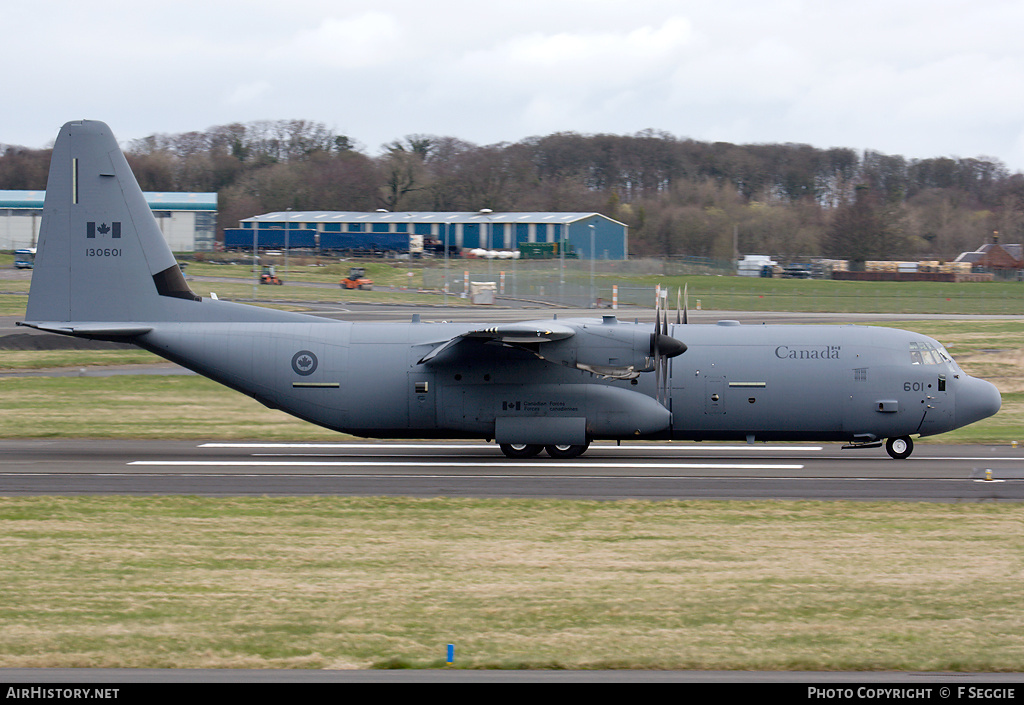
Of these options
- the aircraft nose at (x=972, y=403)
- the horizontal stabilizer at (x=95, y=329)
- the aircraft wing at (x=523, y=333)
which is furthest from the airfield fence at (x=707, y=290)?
the horizontal stabilizer at (x=95, y=329)

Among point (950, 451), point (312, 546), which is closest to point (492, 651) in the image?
point (312, 546)

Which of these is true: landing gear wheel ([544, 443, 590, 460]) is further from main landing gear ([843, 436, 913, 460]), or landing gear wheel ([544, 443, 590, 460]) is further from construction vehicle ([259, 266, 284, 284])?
construction vehicle ([259, 266, 284, 284])

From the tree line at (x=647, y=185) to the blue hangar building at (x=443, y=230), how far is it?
24.8 ft

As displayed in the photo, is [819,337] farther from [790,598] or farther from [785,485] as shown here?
[790,598]

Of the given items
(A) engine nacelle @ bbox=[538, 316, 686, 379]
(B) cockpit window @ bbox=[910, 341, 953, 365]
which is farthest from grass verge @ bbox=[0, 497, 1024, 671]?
(B) cockpit window @ bbox=[910, 341, 953, 365]

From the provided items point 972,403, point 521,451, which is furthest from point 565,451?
point 972,403

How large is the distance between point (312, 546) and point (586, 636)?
5745 mm

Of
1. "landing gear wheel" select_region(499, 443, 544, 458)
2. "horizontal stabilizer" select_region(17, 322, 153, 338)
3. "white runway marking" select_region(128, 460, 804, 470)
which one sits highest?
"horizontal stabilizer" select_region(17, 322, 153, 338)

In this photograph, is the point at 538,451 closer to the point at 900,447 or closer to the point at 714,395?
the point at 714,395

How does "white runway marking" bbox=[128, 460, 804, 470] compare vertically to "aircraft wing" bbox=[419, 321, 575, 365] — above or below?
below

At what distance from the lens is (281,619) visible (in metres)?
11.0

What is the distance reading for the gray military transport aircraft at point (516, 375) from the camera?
75.3 ft

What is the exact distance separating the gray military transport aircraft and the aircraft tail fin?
34 millimetres

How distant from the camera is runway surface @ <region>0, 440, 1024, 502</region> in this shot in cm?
1920
